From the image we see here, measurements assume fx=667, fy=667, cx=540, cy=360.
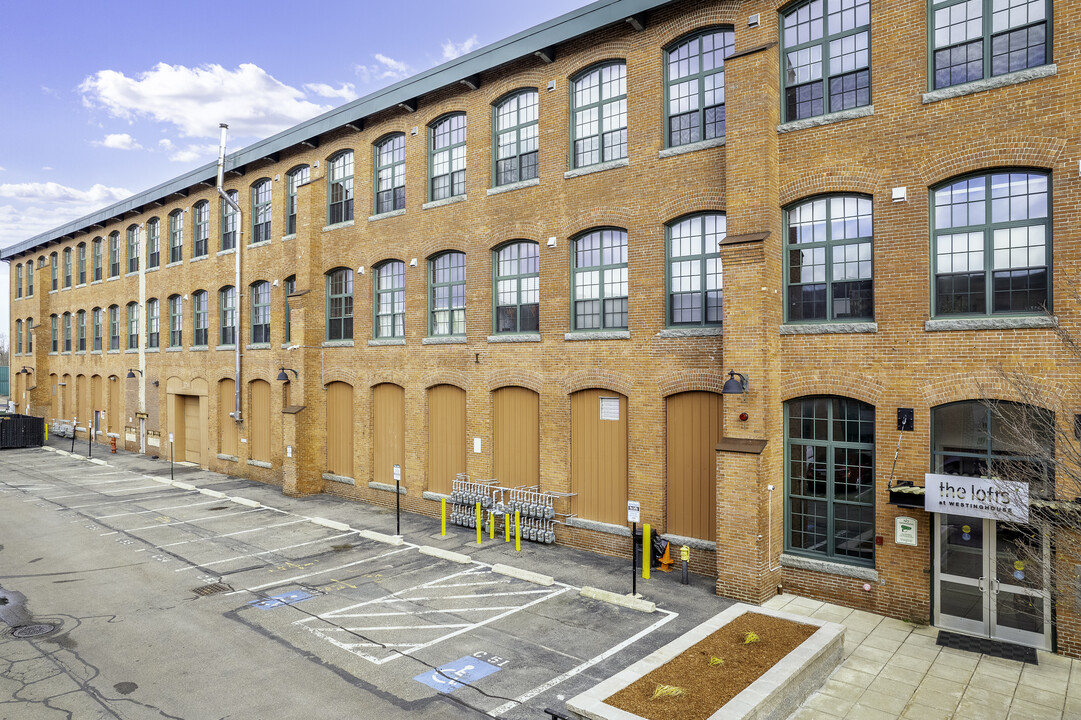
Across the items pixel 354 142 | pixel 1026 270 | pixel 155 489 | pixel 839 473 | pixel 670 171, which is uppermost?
pixel 354 142

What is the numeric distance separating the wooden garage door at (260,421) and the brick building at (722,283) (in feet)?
9.47

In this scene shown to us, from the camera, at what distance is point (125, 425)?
120 feet

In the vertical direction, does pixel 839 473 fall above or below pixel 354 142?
below

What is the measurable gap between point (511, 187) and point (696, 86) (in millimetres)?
5627

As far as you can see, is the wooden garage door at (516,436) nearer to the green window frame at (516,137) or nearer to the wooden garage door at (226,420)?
the green window frame at (516,137)

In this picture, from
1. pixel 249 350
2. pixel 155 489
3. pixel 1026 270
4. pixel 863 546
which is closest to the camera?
pixel 1026 270

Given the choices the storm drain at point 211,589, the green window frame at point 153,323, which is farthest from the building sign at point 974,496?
the green window frame at point 153,323

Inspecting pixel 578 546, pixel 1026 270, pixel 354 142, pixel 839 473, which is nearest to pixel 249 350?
pixel 354 142

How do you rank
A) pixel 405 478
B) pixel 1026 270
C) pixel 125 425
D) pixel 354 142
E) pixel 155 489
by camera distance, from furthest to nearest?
pixel 125 425
pixel 155 489
pixel 354 142
pixel 405 478
pixel 1026 270

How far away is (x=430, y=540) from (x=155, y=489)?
46.5 feet

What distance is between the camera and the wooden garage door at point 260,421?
89.3ft

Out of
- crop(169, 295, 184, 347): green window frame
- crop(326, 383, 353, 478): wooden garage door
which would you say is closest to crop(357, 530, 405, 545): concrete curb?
crop(326, 383, 353, 478): wooden garage door

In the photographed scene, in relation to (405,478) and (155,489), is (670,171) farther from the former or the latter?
(155,489)

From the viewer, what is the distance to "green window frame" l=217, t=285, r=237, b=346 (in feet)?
94.5
